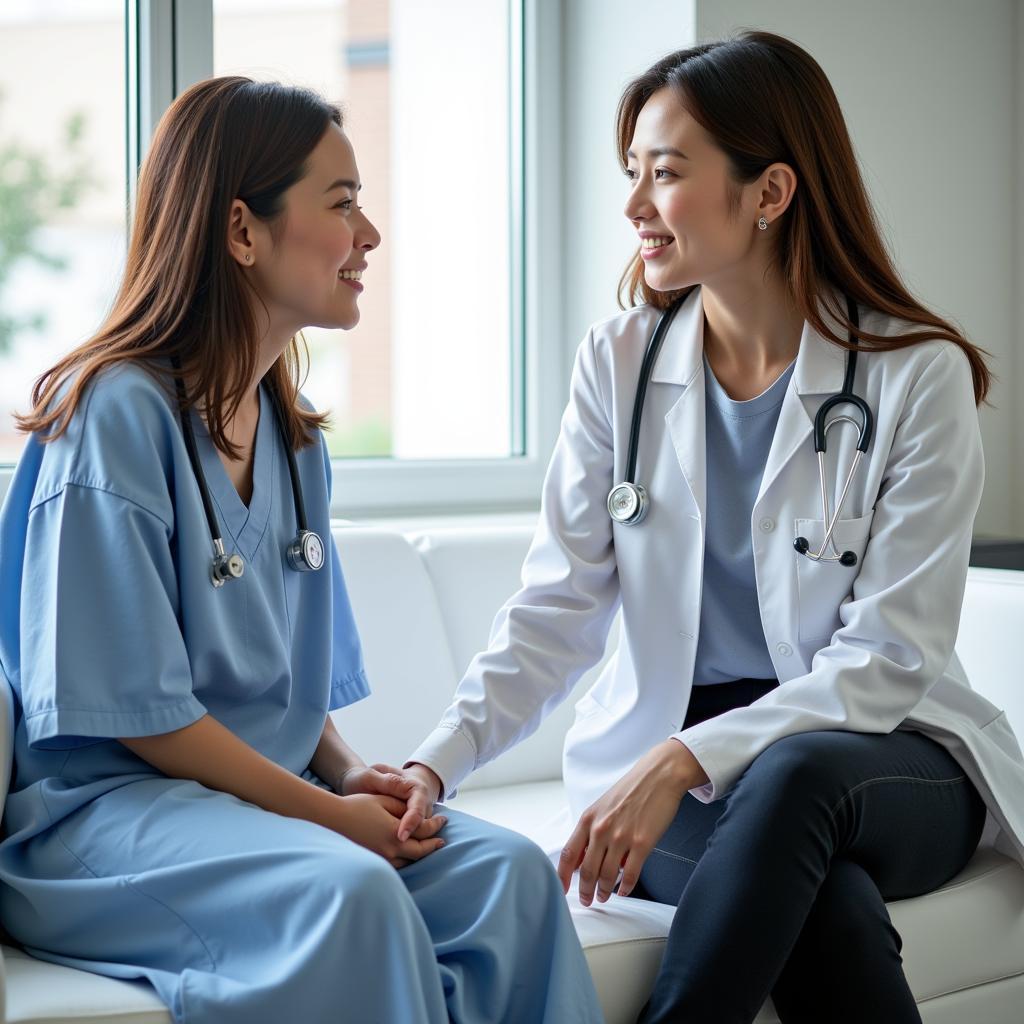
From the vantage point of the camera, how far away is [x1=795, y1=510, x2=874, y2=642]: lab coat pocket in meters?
1.50

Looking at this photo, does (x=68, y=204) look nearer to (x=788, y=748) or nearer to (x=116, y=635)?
(x=116, y=635)

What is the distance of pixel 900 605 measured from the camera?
4.76 ft

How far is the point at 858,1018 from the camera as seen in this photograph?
3.94 ft

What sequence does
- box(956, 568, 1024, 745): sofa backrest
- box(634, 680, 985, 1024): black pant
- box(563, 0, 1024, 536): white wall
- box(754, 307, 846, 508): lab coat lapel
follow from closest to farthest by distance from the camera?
box(634, 680, 985, 1024): black pant
box(754, 307, 846, 508): lab coat lapel
box(956, 568, 1024, 745): sofa backrest
box(563, 0, 1024, 536): white wall

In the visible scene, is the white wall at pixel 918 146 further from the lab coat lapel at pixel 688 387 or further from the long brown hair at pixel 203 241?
the long brown hair at pixel 203 241

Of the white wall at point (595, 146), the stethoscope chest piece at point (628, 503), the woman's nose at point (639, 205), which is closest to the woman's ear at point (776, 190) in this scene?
the woman's nose at point (639, 205)

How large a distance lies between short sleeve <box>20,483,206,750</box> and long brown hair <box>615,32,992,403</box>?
2.74 feet

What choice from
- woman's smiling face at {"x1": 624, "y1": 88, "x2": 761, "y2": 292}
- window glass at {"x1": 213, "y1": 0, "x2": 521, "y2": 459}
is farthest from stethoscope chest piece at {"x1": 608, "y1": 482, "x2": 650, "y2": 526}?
window glass at {"x1": 213, "y1": 0, "x2": 521, "y2": 459}

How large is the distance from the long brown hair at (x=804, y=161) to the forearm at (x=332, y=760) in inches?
30.2

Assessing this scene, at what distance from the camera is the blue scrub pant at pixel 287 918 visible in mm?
1098

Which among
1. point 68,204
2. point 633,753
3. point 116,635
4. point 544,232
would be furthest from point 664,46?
point 116,635

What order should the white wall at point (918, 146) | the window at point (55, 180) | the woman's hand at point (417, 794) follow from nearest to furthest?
1. the woman's hand at point (417, 794)
2. the window at point (55, 180)
3. the white wall at point (918, 146)

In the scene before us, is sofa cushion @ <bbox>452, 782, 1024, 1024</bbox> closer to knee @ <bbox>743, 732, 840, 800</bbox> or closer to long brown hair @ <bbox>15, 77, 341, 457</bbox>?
knee @ <bbox>743, 732, 840, 800</bbox>

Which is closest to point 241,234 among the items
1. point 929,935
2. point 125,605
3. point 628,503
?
point 125,605
